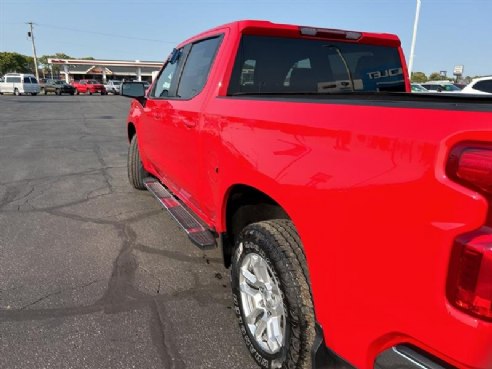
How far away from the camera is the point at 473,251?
3.58 ft

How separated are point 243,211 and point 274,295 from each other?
0.67 meters

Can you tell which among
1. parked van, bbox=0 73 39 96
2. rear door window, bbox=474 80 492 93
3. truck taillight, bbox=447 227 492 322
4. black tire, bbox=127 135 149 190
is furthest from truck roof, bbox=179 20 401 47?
parked van, bbox=0 73 39 96

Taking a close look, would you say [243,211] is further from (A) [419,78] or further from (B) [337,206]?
(A) [419,78]

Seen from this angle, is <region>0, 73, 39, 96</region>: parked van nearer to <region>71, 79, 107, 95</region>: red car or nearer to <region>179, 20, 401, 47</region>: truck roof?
<region>71, 79, 107, 95</region>: red car

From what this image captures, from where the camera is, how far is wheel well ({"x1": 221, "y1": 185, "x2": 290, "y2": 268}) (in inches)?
95.5

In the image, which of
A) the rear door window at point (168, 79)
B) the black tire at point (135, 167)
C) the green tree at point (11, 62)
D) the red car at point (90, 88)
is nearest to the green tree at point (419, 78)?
the red car at point (90, 88)

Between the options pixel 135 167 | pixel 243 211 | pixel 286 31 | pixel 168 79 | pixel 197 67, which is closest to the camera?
pixel 243 211

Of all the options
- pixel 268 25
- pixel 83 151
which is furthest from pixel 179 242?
pixel 83 151

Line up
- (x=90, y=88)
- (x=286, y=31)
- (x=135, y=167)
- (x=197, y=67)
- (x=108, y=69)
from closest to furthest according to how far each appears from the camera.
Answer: (x=286, y=31) → (x=197, y=67) → (x=135, y=167) → (x=90, y=88) → (x=108, y=69)

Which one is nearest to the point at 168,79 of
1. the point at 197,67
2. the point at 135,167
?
the point at 197,67

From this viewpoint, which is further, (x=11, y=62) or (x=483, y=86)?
(x=11, y=62)

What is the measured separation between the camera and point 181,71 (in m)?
3.68

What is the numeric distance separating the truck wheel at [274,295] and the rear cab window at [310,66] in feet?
3.93

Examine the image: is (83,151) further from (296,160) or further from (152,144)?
(296,160)
